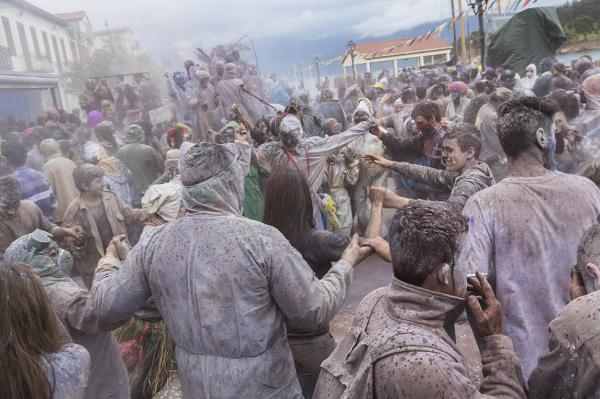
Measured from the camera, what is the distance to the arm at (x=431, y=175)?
3633mm

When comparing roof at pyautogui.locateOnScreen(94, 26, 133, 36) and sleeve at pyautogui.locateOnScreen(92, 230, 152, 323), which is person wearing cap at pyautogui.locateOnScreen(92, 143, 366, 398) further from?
roof at pyautogui.locateOnScreen(94, 26, 133, 36)

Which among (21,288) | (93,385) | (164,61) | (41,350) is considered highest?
(164,61)

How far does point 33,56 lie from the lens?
585 inches

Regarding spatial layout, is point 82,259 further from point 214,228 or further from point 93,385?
point 214,228

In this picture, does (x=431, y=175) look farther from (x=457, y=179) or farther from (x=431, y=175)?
(x=457, y=179)

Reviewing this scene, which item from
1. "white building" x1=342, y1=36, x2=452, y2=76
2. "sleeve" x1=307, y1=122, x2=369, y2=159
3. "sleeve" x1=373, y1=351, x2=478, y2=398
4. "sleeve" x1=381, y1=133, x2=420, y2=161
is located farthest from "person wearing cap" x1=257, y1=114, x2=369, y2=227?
"white building" x1=342, y1=36, x2=452, y2=76

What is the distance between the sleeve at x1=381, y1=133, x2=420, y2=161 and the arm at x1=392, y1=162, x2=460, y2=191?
0.99 metres

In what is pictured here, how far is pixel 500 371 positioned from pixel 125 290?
1.48 m

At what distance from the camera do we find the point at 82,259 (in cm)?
434

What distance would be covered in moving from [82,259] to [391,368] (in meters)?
3.76

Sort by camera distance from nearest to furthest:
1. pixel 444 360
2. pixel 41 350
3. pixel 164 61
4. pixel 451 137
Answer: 1. pixel 444 360
2. pixel 41 350
3. pixel 451 137
4. pixel 164 61

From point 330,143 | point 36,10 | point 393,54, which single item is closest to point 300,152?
point 330,143

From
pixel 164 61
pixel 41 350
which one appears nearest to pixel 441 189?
pixel 41 350

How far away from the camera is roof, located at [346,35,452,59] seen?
17069 millimetres
